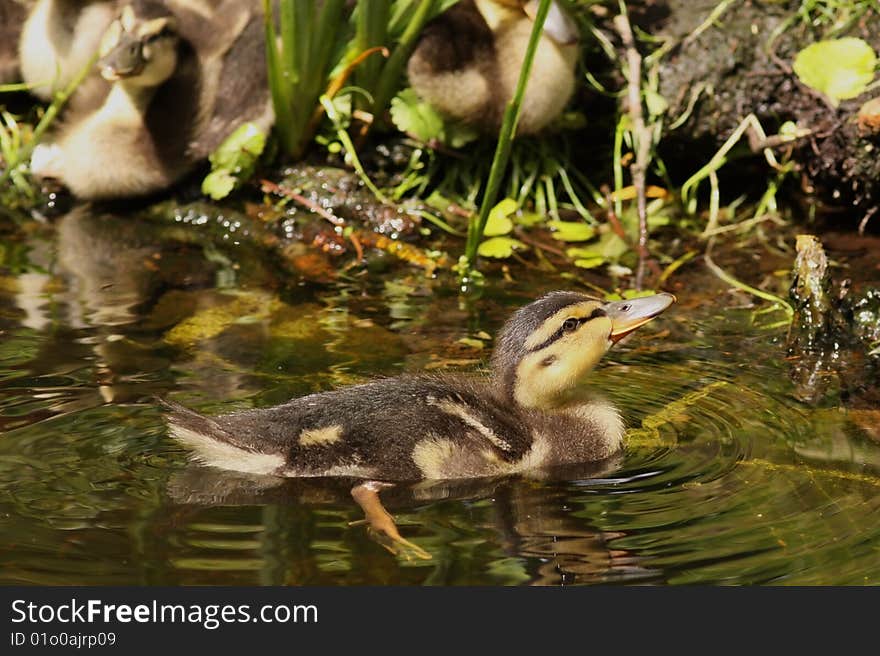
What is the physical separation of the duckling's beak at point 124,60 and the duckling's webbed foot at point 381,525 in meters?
2.83

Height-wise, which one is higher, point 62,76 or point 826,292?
point 62,76

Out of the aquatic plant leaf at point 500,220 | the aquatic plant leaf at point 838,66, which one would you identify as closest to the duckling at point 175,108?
the aquatic plant leaf at point 500,220

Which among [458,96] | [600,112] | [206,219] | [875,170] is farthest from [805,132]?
[206,219]

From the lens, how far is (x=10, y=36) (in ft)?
22.3

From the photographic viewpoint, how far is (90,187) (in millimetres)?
6336

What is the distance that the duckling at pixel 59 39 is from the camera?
6539 mm

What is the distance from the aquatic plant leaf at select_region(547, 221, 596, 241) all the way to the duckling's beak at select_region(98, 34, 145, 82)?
175cm

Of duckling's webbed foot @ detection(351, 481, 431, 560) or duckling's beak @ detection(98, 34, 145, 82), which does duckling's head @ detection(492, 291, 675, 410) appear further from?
duckling's beak @ detection(98, 34, 145, 82)

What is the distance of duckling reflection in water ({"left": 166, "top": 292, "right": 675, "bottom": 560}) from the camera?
3727mm

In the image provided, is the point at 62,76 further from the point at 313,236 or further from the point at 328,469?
the point at 328,469

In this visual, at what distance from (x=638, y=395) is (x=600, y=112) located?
2.38 m

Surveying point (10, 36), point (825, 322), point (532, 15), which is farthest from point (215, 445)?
point (10, 36)

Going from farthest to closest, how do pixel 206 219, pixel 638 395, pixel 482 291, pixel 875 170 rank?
pixel 206 219 < pixel 875 170 < pixel 482 291 < pixel 638 395

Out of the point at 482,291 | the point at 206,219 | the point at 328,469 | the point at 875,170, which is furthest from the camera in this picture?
the point at 206,219
